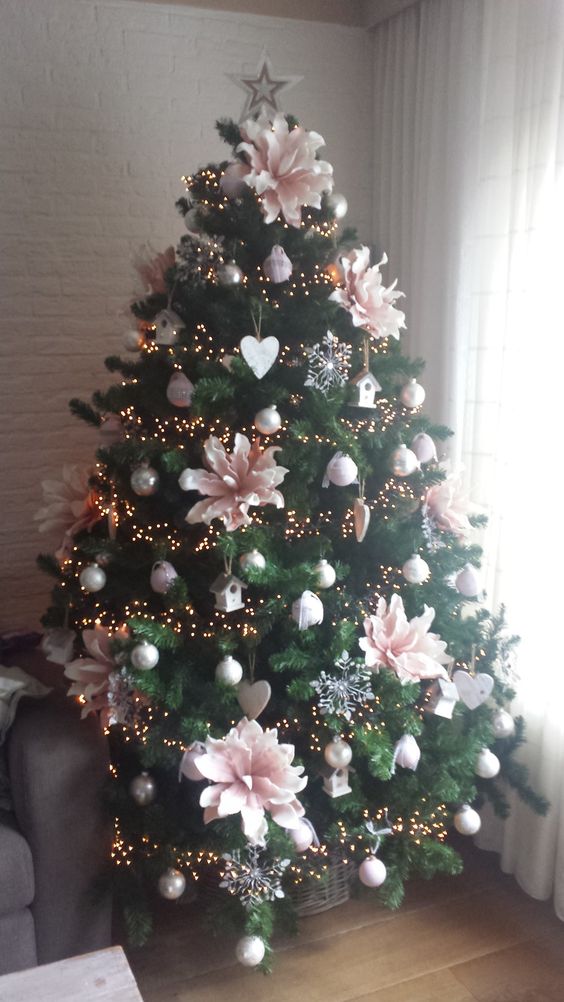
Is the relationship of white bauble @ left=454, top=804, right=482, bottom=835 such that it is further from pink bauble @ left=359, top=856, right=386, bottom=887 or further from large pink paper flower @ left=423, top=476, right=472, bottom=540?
large pink paper flower @ left=423, top=476, right=472, bottom=540

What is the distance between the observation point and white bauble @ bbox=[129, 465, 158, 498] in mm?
1770

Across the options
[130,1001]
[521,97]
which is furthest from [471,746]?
[521,97]

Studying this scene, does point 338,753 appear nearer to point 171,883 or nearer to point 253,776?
point 253,776

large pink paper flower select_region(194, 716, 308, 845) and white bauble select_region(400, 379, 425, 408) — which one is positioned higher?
white bauble select_region(400, 379, 425, 408)

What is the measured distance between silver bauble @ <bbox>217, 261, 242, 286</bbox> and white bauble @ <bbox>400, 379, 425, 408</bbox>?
432 mm

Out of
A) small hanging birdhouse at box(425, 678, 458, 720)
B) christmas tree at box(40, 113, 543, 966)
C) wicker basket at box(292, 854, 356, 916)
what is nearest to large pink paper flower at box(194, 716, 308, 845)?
christmas tree at box(40, 113, 543, 966)

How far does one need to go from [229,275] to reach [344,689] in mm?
883

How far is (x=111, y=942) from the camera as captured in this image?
195 cm

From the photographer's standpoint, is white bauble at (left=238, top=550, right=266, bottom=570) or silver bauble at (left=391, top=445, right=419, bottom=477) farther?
silver bauble at (left=391, top=445, right=419, bottom=477)

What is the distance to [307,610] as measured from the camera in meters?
1.69

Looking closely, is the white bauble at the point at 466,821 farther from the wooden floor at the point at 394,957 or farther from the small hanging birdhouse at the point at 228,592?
the small hanging birdhouse at the point at 228,592

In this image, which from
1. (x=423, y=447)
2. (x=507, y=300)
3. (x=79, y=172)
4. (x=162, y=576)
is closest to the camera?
(x=162, y=576)

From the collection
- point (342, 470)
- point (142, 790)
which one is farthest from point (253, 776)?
point (342, 470)

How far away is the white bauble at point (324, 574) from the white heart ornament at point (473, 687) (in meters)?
0.40
